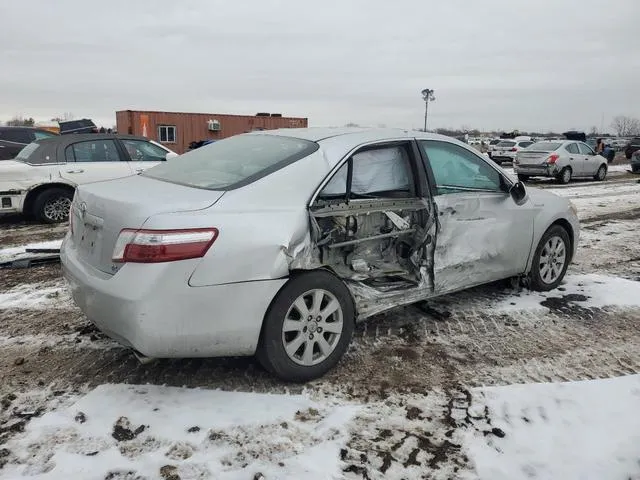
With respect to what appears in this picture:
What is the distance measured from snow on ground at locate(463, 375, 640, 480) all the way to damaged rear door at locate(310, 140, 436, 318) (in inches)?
38.1

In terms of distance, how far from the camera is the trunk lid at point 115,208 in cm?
291

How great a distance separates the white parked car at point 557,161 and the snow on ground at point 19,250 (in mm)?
14579

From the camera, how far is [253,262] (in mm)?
2963

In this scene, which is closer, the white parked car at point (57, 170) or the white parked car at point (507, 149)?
the white parked car at point (57, 170)

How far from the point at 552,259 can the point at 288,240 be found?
313cm

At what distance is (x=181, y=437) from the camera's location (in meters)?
2.74

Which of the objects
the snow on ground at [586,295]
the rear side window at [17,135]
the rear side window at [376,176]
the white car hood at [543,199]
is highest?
the rear side window at [17,135]

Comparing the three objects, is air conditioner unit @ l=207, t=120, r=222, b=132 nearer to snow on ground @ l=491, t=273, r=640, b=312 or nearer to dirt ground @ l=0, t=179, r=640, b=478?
dirt ground @ l=0, t=179, r=640, b=478

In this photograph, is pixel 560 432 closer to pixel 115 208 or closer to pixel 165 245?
pixel 165 245

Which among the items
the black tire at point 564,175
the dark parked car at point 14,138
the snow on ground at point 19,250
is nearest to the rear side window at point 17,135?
the dark parked car at point 14,138

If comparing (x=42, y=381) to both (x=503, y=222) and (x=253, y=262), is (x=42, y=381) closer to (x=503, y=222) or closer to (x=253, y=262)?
(x=253, y=262)

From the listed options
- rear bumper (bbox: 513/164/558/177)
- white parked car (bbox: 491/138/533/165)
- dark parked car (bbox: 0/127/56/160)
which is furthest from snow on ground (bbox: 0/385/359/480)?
white parked car (bbox: 491/138/533/165)

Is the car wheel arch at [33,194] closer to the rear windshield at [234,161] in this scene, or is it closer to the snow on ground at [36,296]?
the snow on ground at [36,296]

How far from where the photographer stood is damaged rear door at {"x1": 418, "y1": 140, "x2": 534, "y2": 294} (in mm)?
4062
